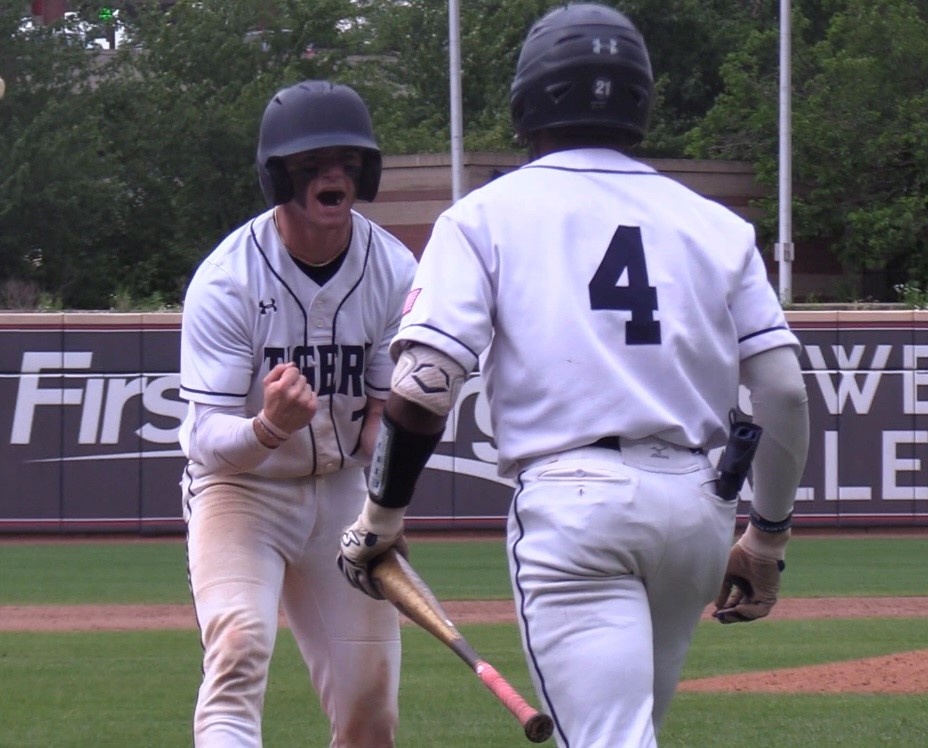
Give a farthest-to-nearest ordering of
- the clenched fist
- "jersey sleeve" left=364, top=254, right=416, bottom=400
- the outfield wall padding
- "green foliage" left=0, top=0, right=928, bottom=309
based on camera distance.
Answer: "green foliage" left=0, top=0, right=928, bottom=309 < the outfield wall padding < "jersey sleeve" left=364, top=254, right=416, bottom=400 < the clenched fist

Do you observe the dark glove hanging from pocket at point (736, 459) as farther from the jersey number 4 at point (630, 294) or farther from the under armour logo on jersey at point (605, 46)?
the under armour logo on jersey at point (605, 46)

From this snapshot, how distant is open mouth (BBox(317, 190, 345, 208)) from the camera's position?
4.34m

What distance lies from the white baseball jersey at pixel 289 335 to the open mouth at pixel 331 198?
0.62ft

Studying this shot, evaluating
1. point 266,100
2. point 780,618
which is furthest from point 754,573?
point 266,100

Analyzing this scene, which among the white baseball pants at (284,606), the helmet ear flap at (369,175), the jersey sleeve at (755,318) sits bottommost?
the white baseball pants at (284,606)

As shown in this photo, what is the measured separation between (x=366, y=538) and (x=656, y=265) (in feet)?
2.82

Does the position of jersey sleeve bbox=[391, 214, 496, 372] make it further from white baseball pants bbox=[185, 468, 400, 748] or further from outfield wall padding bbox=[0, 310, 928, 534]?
outfield wall padding bbox=[0, 310, 928, 534]

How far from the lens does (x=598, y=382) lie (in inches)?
116

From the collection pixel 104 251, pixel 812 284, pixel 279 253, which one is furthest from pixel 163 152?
pixel 279 253

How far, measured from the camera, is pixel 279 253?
4.40 m

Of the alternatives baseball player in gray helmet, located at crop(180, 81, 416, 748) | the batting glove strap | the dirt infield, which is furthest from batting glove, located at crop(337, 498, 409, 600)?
the dirt infield

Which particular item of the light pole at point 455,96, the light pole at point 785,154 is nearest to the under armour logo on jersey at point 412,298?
the light pole at point 785,154

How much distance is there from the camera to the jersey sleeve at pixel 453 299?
2943mm

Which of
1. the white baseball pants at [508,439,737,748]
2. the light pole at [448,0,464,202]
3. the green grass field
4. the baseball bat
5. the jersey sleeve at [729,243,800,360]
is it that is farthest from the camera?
the light pole at [448,0,464,202]
